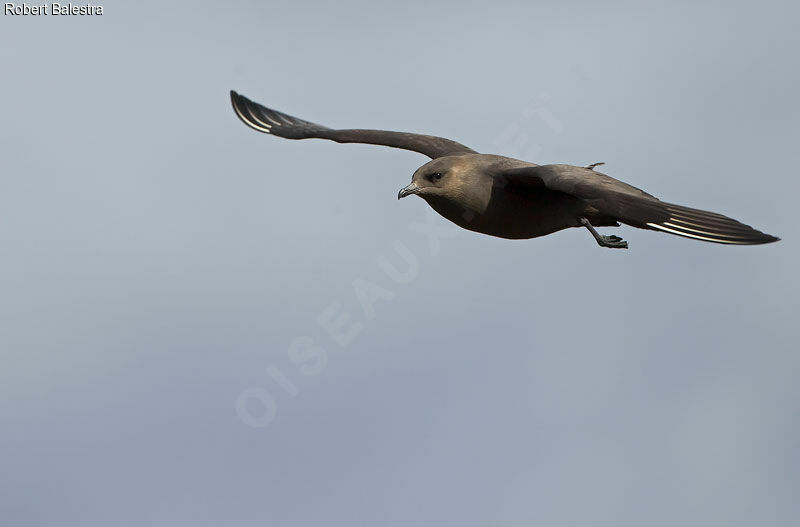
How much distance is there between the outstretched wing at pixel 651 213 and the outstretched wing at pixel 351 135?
3.31m

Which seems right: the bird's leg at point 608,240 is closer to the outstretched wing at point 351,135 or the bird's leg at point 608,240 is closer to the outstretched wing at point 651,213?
the outstretched wing at point 651,213

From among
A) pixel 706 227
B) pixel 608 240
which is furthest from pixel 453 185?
pixel 706 227

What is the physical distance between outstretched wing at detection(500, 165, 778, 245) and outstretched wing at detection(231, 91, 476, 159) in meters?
3.31

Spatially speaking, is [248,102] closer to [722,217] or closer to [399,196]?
[399,196]

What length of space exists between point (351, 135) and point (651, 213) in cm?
523

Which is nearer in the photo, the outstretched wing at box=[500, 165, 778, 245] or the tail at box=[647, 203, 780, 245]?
the tail at box=[647, 203, 780, 245]

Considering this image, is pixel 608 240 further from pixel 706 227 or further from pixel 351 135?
pixel 351 135

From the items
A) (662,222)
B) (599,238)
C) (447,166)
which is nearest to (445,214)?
(447,166)

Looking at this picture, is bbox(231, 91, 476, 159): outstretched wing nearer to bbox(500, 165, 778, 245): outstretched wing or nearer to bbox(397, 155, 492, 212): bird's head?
bbox(397, 155, 492, 212): bird's head

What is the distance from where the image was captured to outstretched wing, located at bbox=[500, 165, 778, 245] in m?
11.9

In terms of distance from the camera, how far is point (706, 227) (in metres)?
12.1

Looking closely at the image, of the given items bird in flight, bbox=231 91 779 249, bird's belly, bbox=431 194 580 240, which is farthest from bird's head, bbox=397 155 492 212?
bird's belly, bbox=431 194 580 240

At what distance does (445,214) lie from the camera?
14.0 metres

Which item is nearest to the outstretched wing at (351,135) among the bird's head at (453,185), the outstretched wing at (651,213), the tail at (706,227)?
the bird's head at (453,185)
